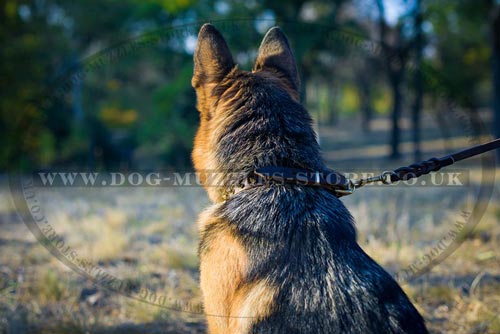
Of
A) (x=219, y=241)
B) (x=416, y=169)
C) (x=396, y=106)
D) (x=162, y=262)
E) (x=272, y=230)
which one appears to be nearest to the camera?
(x=272, y=230)

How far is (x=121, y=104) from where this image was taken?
26719 millimetres

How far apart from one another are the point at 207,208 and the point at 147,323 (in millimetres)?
1830

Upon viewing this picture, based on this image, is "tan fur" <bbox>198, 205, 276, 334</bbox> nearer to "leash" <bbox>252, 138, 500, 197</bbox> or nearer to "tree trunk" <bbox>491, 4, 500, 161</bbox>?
"leash" <bbox>252, 138, 500, 197</bbox>

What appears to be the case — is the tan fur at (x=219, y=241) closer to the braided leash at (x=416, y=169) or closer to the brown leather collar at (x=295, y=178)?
the brown leather collar at (x=295, y=178)

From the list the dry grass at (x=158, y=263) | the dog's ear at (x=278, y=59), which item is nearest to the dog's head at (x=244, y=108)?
the dog's ear at (x=278, y=59)

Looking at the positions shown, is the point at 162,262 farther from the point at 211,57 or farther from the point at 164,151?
the point at 164,151

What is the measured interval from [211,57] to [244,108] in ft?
1.65

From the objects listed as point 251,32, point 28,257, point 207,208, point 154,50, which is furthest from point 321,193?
point 154,50

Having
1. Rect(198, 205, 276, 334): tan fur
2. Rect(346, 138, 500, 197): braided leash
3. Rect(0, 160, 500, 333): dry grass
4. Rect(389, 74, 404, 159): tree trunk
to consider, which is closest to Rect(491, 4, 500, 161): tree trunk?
Rect(389, 74, 404, 159): tree trunk

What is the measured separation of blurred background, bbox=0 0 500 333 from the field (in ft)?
0.08

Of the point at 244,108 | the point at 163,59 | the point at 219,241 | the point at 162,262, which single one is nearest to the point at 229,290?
the point at 219,241

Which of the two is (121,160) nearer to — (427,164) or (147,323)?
(147,323)

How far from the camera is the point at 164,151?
74.2 ft

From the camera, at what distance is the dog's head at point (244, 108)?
287cm
